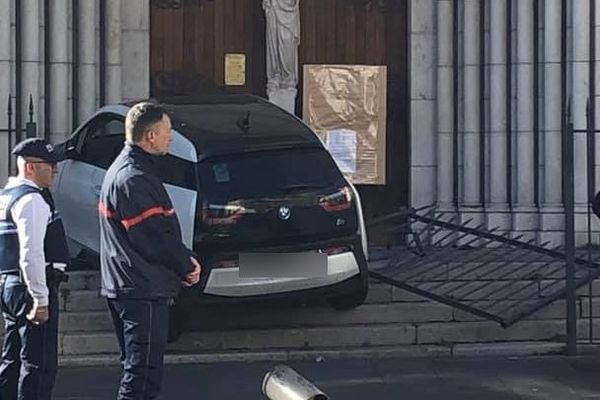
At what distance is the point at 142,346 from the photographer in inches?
275

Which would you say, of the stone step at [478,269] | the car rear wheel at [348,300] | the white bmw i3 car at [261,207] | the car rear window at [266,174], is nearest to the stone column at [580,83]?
the stone step at [478,269]

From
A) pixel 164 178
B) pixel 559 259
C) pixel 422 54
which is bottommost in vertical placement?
pixel 559 259

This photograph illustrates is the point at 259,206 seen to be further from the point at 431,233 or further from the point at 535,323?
the point at 431,233

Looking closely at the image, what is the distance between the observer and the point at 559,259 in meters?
11.5

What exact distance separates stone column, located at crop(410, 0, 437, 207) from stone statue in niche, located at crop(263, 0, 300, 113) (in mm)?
1257

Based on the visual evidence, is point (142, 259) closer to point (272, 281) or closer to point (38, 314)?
point (38, 314)

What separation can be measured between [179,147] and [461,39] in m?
4.69

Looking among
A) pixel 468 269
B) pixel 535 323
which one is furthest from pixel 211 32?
pixel 535 323

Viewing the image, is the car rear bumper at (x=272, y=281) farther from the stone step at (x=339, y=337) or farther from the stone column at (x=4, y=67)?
the stone column at (x=4, y=67)

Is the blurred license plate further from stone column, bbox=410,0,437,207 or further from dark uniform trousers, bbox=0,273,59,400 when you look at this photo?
stone column, bbox=410,0,437,207

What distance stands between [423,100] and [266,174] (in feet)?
14.5

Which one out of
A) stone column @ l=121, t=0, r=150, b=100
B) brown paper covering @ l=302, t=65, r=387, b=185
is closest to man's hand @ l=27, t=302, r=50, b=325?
A: stone column @ l=121, t=0, r=150, b=100

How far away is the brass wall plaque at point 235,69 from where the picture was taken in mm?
14086

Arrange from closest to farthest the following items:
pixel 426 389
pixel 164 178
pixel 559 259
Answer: pixel 426 389 → pixel 164 178 → pixel 559 259
